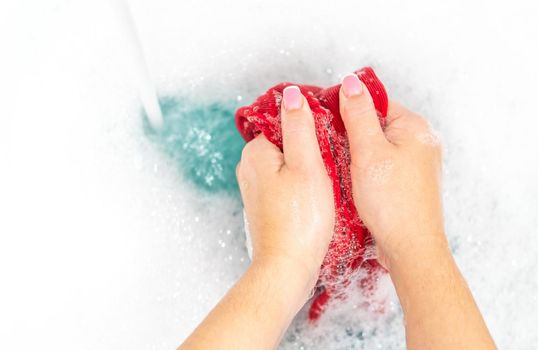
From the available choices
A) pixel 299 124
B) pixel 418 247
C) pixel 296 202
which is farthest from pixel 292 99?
pixel 418 247

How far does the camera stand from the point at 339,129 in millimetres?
807

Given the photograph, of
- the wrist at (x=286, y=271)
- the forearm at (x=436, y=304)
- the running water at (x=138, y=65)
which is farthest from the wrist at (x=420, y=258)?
the running water at (x=138, y=65)

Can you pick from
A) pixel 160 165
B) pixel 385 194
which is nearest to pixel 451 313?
pixel 385 194

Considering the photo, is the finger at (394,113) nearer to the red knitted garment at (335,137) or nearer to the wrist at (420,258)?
the red knitted garment at (335,137)

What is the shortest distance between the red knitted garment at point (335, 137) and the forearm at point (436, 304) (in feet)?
0.32

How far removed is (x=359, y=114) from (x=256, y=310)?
29 centimetres

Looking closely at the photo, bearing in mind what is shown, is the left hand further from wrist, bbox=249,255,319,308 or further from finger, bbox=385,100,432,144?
finger, bbox=385,100,432,144

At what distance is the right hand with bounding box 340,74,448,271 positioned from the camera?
74cm

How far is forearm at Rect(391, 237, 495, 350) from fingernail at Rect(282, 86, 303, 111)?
241 mm

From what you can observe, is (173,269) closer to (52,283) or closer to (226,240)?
(226,240)

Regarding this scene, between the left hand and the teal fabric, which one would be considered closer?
the left hand

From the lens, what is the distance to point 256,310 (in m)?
0.68

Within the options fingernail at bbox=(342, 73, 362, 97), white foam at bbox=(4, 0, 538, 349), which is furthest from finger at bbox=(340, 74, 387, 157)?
white foam at bbox=(4, 0, 538, 349)

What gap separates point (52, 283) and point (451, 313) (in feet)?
2.12
